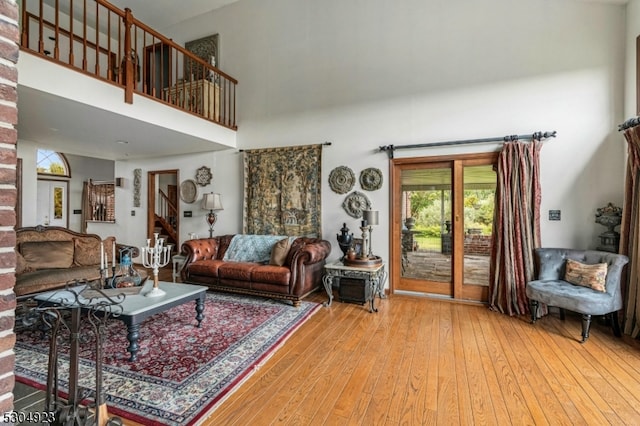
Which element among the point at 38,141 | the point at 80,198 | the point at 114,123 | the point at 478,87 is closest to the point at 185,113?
the point at 114,123

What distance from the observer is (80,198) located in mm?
8695

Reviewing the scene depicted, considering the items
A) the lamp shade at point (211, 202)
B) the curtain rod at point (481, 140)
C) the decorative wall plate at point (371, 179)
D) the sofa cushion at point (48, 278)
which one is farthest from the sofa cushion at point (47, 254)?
the curtain rod at point (481, 140)

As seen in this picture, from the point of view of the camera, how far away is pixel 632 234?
10.1 ft

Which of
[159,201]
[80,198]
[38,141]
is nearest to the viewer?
[38,141]

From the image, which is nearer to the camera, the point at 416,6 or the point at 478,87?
the point at 478,87

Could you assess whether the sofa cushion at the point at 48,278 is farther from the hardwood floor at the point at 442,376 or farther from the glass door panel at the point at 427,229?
the glass door panel at the point at 427,229

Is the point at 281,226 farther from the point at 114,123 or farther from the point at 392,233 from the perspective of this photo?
the point at 114,123

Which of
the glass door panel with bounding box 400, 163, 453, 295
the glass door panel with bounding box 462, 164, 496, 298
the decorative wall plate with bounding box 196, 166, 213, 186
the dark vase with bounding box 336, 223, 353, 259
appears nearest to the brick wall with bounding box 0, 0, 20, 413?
the dark vase with bounding box 336, 223, 353, 259

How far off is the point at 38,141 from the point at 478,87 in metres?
7.06

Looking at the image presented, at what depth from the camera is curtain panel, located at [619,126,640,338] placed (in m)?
2.96

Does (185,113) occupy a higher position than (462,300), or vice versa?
(185,113)

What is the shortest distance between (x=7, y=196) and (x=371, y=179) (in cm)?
404

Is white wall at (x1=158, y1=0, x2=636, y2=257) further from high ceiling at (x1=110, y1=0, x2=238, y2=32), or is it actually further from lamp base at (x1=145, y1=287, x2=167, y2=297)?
lamp base at (x1=145, y1=287, x2=167, y2=297)

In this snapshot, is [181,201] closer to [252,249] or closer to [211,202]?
[211,202]
